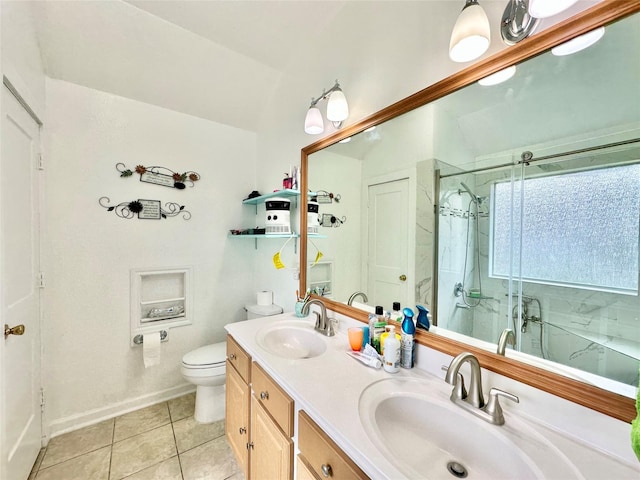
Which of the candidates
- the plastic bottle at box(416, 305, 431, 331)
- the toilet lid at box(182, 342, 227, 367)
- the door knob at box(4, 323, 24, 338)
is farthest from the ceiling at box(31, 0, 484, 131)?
the toilet lid at box(182, 342, 227, 367)

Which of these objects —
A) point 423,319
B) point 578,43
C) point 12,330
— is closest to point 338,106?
point 578,43

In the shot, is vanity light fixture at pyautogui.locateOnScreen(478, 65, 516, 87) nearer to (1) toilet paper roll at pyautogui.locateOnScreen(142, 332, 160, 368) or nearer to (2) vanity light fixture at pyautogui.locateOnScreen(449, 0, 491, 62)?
(2) vanity light fixture at pyautogui.locateOnScreen(449, 0, 491, 62)

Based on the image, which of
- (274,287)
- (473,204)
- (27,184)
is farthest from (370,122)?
(27,184)

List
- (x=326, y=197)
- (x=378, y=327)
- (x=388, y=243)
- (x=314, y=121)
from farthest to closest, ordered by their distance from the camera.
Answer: (x=326, y=197) < (x=314, y=121) < (x=388, y=243) < (x=378, y=327)

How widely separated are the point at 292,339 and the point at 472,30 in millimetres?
1582

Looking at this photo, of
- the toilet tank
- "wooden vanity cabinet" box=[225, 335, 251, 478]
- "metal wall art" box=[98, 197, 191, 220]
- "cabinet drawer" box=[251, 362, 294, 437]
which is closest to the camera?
"cabinet drawer" box=[251, 362, 294, 437]

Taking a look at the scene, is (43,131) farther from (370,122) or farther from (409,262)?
(409,262)

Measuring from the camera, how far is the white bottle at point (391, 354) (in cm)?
99

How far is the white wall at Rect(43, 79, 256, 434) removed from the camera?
5.60 ft

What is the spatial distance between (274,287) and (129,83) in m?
1.86

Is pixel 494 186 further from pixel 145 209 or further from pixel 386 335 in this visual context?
pixel 145 209

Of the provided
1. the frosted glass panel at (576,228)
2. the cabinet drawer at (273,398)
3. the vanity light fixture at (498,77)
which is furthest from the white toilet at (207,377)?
the vanity light fixture at (498,77)

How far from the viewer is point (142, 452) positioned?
158 cm

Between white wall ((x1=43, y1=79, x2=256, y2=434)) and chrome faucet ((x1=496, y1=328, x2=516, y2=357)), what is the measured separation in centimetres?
212
